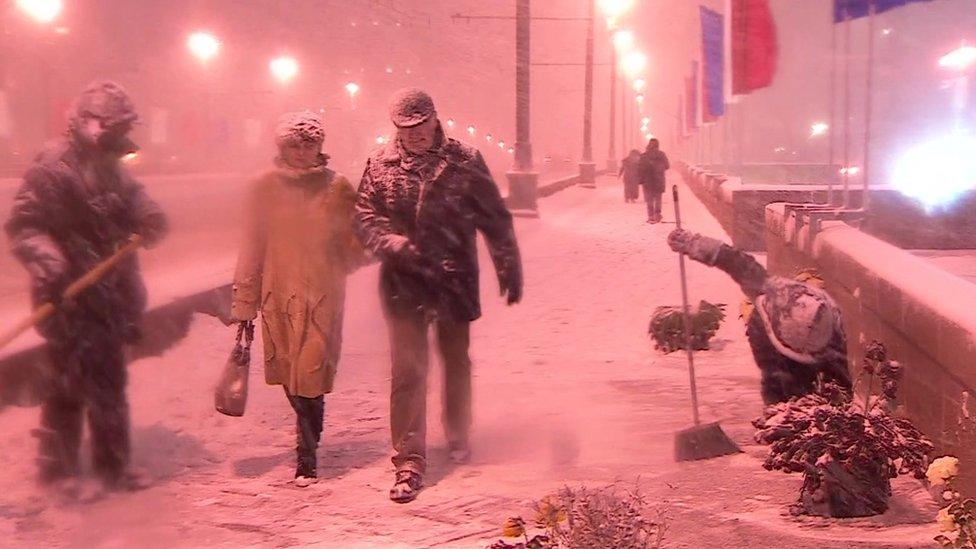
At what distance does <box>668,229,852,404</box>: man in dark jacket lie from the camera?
5.44 meters

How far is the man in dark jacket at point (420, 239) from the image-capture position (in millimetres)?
5242

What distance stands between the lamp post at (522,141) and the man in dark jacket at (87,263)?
706 inches

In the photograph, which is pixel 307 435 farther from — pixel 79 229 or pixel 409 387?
pixel 79 229

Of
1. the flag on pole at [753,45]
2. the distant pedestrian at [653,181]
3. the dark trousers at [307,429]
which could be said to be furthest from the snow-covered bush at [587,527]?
Result: the distant pedestrian at [653,181]

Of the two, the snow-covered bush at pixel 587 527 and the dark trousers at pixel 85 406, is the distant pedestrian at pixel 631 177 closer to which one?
the dark trousers at pixel 85 406

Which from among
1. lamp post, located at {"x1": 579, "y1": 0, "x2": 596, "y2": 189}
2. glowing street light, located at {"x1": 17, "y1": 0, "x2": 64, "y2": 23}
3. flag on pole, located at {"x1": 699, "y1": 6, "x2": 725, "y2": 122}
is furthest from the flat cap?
lamp post, located at {"x1": 579, "y1": 0, "x2": 596, "y2": 189}

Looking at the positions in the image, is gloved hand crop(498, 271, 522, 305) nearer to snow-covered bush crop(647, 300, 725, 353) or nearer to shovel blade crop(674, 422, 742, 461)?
shovel blade crop(674, 422, 742, 461)

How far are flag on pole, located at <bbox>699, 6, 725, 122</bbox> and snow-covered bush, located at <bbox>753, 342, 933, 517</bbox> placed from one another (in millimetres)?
17639

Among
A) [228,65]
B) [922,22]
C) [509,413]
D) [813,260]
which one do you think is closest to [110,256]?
[509,413]

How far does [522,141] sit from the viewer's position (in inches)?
979

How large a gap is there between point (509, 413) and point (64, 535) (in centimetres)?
289

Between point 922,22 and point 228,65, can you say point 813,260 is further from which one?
point 922,22

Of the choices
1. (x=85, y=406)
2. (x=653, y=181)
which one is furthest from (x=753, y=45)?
(x=85, y=406)

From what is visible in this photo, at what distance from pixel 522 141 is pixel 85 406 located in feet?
65.8
